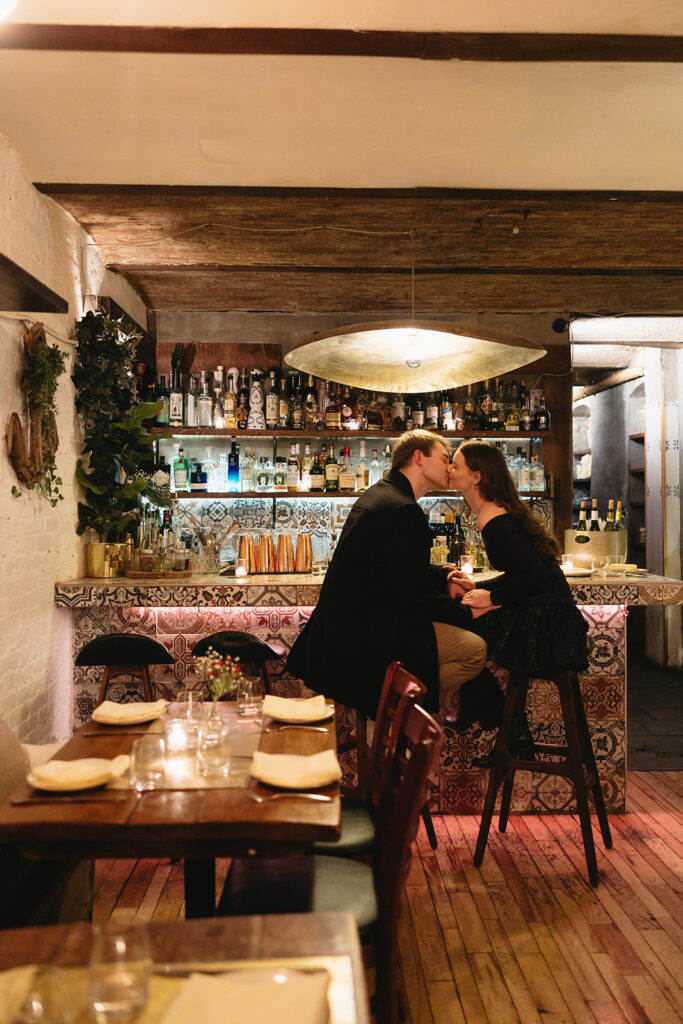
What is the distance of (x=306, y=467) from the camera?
604 cm

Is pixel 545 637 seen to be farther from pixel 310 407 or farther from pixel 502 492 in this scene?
pixel 310 407

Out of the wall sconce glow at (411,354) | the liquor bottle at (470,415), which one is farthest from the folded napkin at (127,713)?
the liquor bottle at (470,415)

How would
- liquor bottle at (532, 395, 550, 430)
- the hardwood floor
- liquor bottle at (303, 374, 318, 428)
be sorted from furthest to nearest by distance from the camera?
liquor bottle at (532, 395, 550, 430) → liquor bottle at (303, 374, 318, 428) → the hardwood floor

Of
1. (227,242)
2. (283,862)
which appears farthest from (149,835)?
(227,242)

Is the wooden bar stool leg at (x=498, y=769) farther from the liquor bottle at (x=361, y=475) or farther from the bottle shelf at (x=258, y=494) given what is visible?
the liquor bottle at (x=361, y=475)

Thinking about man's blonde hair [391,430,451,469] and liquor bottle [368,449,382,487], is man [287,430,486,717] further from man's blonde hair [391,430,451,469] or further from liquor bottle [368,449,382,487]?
liquor bottle [368,449,382,487]

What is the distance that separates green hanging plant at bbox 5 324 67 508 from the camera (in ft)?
11.8

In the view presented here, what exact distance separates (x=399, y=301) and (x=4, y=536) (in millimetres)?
3794

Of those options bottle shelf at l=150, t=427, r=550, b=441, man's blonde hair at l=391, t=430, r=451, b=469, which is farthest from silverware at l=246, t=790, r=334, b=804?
bottle shelf at l=150, t=427, r=550, b=441

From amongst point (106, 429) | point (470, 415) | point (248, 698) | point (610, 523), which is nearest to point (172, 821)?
point (248, 698)

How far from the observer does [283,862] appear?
Result: 7.29 feet

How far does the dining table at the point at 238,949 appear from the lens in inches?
46.6

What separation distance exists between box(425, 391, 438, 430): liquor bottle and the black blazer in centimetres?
273

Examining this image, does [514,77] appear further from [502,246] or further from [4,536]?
[4,536]
